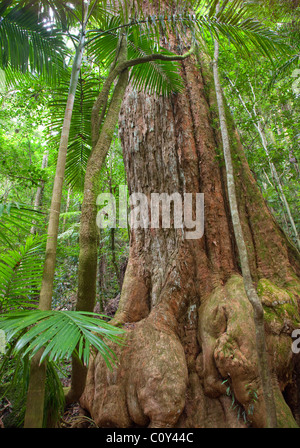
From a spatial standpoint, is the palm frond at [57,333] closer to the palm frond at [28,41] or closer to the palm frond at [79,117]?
the palm frond at [79,117]

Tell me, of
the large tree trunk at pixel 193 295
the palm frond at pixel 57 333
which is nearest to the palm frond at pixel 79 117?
the large tree trunk at pixel 193 295

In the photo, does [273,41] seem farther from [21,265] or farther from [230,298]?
[21,265]

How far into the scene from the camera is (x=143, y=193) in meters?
3.89

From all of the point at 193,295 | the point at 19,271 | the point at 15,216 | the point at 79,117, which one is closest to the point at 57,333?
the point at 19,271

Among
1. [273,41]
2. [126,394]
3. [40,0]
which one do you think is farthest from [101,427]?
[40,0]

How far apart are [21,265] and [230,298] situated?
6.53 ft

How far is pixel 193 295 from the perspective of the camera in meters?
3.01

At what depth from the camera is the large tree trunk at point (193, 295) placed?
2.29m

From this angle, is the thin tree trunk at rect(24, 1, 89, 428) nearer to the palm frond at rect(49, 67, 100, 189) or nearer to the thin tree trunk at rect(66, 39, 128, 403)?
the thin tree trunk at rect(66, 39, 128, 403)

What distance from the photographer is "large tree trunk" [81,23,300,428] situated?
229cm

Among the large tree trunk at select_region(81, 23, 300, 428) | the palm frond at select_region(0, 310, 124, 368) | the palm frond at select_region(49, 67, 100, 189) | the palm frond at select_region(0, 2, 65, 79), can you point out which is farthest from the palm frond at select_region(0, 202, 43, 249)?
the palm frond at select_region(0, 2, 65, 79)

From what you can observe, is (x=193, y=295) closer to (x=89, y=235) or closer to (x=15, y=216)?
(x=89, y=235)

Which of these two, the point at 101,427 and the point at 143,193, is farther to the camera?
the point at 143,193
